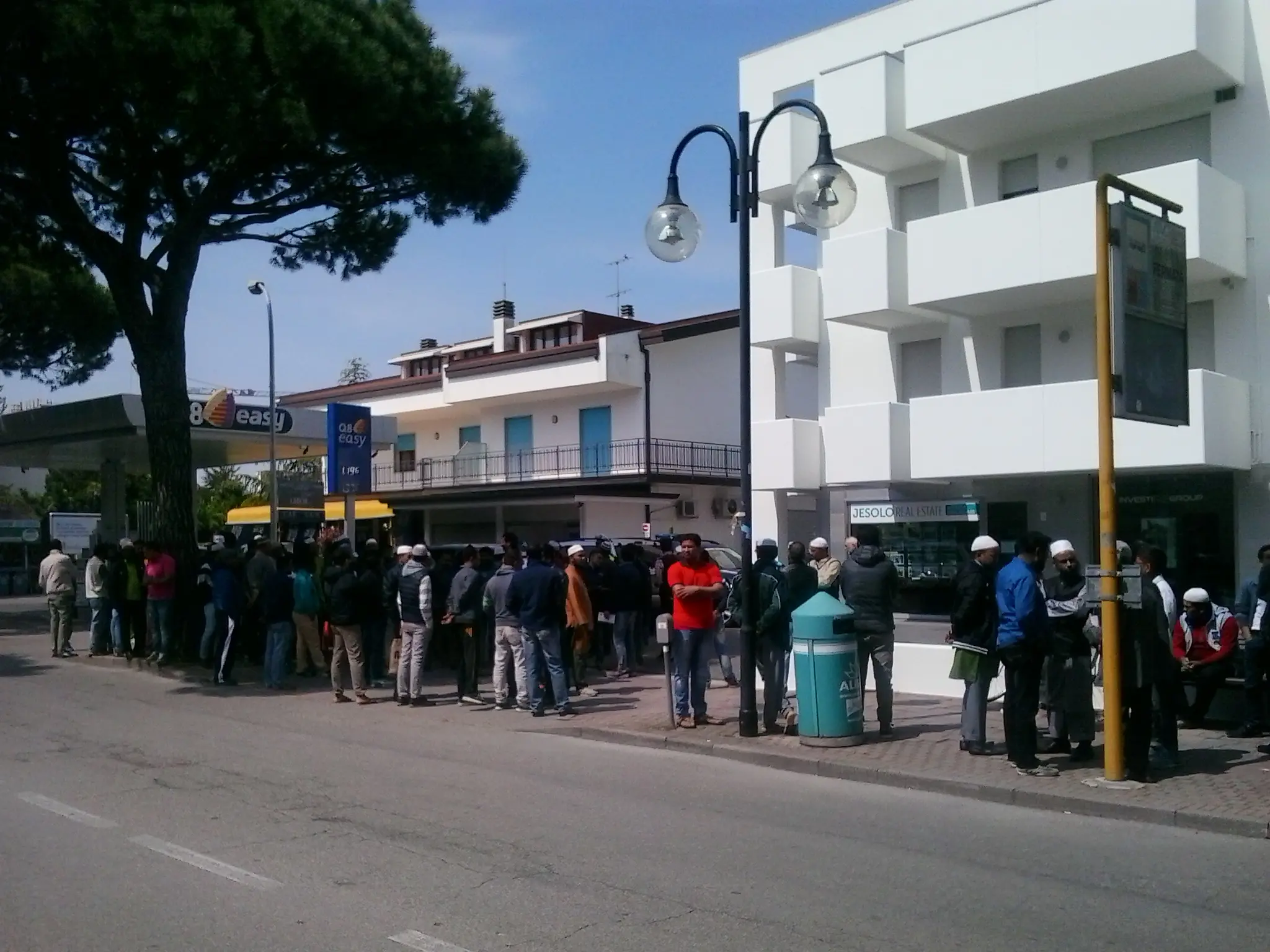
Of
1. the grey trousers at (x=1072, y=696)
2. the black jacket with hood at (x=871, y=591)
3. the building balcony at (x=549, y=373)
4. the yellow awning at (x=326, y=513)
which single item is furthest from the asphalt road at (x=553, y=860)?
the yellow awning at (x=326, y=513)

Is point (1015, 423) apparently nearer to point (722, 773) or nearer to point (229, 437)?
point (722, 773)

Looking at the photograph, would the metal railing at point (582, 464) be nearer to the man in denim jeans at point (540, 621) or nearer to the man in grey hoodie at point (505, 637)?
the man in grey hoodie at point (505, 637)

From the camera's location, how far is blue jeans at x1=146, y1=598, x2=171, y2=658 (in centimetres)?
1825

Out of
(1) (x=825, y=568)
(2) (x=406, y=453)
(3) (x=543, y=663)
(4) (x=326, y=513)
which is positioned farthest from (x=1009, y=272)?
(4) (x=326, y=513)

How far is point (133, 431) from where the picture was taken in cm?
2470

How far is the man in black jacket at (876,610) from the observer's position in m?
11.9

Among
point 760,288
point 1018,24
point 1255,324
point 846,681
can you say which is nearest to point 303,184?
point 760,288

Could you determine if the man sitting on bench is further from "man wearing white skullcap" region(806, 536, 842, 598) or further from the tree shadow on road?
the tree shadow on road

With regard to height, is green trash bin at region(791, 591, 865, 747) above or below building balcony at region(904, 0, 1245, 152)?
below

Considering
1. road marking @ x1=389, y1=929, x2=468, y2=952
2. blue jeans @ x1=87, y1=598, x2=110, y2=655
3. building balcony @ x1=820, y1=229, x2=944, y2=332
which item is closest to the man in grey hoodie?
building balcony @ x1=820, y1=229, x2=944, y2=332

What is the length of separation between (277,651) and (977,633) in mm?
9446

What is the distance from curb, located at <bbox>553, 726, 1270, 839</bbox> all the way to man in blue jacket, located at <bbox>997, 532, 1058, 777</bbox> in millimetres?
628

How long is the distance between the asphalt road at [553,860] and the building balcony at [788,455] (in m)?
8.26

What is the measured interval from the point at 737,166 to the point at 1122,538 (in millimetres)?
8048
